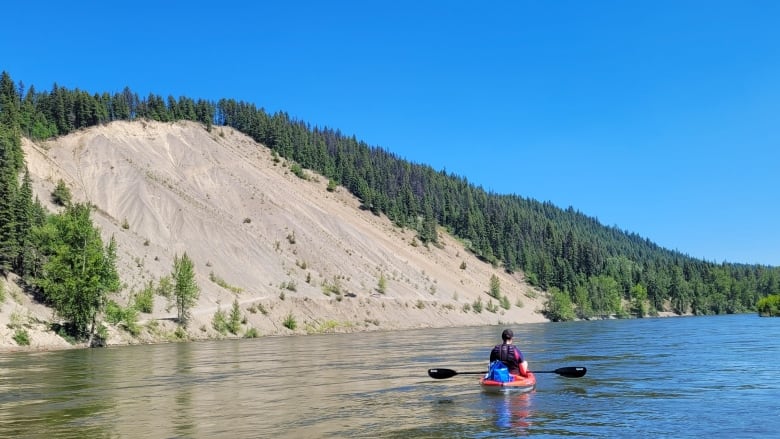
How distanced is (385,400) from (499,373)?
447 cm

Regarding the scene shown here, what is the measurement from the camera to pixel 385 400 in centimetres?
2234

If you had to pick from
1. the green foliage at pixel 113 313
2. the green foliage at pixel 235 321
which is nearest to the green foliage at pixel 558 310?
the green foliage at pixel 235 321

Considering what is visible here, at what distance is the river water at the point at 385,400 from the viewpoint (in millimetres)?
16797

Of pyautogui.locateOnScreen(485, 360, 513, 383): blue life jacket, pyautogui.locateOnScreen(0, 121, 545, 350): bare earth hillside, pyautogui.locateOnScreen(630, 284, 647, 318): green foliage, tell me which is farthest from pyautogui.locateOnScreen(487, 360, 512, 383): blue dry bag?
pyautogui.locateOnScreen(630, 284, 647, 318): green foliage

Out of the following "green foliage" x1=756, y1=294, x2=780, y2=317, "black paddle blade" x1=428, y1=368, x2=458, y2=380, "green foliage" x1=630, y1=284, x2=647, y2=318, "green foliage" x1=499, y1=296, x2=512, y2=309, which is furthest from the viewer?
"green foliage" x1=630, y1=284, x2=647, y2=318

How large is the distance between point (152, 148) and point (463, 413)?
431 ft

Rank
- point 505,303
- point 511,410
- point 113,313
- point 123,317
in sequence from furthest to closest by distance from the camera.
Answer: point 505,303, point 123,317, point 113,313, point 511,410

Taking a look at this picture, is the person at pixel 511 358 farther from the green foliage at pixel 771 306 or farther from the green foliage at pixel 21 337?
the green foliage at pixel 771 306

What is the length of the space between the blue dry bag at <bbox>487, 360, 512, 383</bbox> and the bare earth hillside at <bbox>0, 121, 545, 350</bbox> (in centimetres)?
5220

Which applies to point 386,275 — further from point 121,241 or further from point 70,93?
point 70,93

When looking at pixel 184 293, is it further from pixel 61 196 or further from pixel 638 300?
pixel 638 300

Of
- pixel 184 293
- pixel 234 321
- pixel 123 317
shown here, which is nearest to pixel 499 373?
pixel 123 317

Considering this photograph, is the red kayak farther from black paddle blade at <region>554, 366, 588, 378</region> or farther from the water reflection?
black paddle blade at <region>554, 366, 588, 378</region>

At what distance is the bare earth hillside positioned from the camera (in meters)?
90.6
